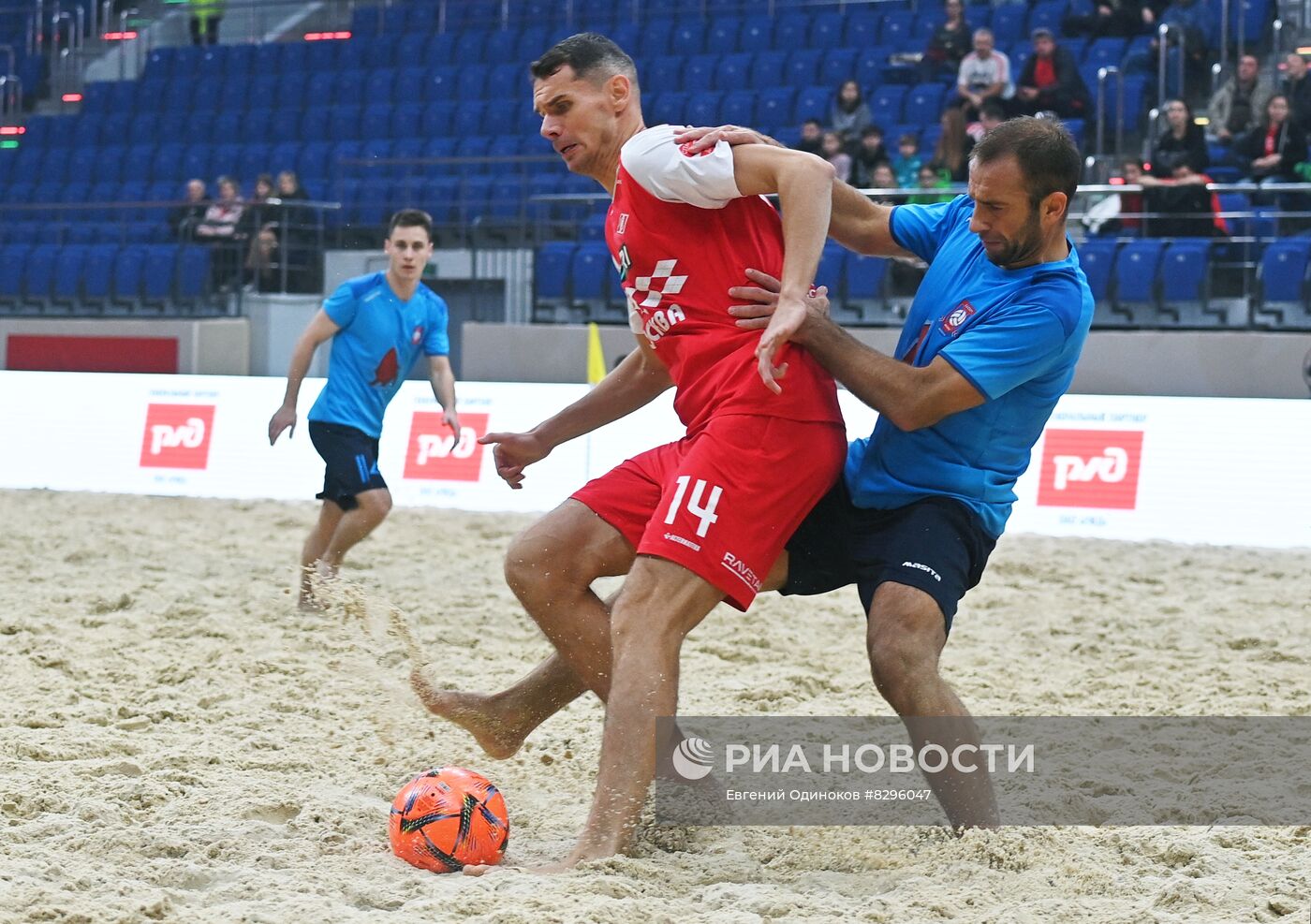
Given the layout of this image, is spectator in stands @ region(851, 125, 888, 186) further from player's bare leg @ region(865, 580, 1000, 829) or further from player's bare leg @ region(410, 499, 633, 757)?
player's bare leg @ region(865, 580, 1000, 829)

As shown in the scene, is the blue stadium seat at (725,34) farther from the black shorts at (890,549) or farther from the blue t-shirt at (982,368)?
the black shorts at (890,549)

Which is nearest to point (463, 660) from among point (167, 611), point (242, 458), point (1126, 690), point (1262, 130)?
point (167, 611)

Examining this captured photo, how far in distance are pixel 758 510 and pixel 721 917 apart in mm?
943

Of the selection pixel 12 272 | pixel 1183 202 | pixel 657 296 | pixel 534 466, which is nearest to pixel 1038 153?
pixel 657 296

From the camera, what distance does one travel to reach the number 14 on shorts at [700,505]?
11.0ft

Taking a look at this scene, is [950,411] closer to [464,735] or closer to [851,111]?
[464,735]

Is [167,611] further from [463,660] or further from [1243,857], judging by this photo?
[1243,857]

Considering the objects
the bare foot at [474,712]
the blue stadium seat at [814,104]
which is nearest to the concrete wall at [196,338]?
the blue stadium seat at [814,104]

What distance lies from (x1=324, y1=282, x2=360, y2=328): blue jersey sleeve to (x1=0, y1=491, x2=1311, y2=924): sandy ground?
4.46 ft

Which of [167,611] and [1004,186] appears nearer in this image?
[1004,186]

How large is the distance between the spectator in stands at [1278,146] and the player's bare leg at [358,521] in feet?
25.2

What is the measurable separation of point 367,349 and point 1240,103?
26.2 feet

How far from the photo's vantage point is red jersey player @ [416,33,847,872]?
329 cm

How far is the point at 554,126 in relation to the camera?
3609 millimetres
